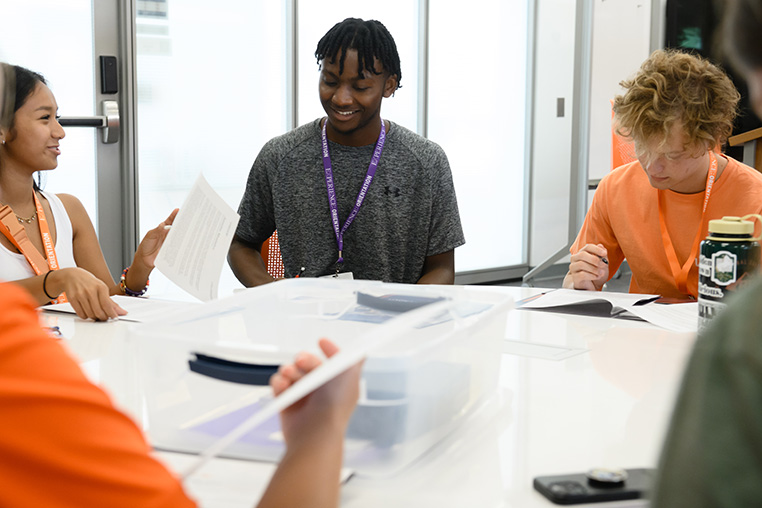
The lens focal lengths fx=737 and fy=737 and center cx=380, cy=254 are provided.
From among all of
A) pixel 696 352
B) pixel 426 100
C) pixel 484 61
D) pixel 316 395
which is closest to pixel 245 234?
pixel 316 395

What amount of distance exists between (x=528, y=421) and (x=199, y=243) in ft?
2.63

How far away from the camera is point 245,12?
12.0 feet

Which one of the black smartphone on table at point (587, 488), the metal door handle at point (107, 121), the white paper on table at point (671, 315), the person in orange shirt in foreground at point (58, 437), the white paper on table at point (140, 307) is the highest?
the metal door handle at point (107, 121)

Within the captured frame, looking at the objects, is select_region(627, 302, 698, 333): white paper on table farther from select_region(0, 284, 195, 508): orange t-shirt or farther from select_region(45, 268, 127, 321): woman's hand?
select_region(0, 284, 195, 508): orange t-shirt

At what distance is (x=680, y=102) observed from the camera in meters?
1.82

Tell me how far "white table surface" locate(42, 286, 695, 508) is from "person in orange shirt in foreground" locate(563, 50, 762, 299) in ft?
1.65

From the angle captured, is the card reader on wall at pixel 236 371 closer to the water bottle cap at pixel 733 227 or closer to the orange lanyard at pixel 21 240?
the water bottle cap at pixel 733 227

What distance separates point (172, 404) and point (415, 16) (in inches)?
157

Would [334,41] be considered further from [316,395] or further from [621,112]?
[316,395]

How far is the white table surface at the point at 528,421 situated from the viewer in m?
0.72

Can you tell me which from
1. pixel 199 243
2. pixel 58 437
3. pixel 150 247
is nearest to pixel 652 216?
pixel 199 243

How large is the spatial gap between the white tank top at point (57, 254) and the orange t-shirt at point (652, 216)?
1.40 meters

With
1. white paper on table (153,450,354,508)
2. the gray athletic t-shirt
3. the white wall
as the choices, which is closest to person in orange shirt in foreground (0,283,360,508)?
white paper on table (153,450,354,508)

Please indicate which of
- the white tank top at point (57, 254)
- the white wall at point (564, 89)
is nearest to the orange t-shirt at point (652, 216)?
Result: the white tank top at point (57, 254)
